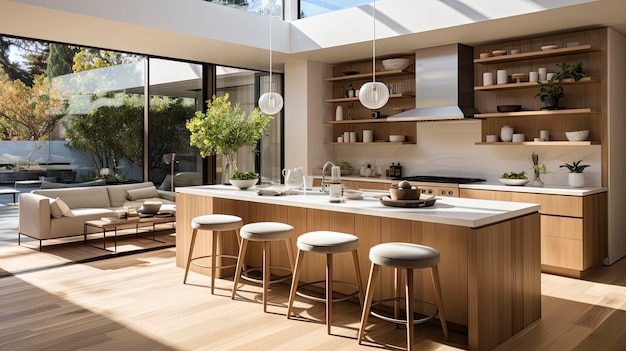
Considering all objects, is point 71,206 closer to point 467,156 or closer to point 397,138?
point 397,138

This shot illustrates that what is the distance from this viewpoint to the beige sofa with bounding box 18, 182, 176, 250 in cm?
584

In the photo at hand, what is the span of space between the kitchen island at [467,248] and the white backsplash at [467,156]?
2.29 metres

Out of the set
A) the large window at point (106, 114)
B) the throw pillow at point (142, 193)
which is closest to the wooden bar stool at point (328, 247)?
the throw pillow at point (142, 193)

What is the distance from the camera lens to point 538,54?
17.7 ft

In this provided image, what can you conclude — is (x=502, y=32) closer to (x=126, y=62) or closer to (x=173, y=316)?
(x=173, y=316)

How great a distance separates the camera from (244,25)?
607 centimetres

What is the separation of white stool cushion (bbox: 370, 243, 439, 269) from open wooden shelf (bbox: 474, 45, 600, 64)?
3246 mm

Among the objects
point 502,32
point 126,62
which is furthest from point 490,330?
point 126,62

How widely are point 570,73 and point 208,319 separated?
4.19m

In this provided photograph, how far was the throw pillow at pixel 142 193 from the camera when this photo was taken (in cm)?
687

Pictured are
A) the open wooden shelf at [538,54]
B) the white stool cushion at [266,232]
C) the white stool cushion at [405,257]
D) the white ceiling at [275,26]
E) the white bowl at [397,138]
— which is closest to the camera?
the white stool cushion at [405,257]

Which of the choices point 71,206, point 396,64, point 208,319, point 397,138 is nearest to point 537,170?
point 397,138

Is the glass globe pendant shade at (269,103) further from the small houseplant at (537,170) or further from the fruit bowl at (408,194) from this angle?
the small houseplant at (537,170)

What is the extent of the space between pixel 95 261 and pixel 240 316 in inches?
100
